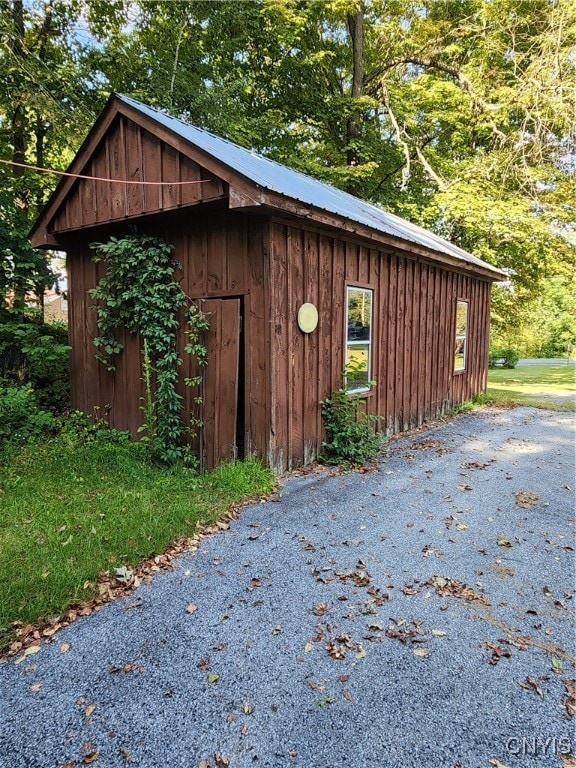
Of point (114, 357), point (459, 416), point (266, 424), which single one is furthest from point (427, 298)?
point (114, 357)

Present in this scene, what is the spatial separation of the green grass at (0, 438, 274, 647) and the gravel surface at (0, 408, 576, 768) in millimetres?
323

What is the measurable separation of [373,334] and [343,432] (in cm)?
176

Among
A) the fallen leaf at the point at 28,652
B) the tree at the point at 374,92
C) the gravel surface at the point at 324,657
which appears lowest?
the fallen leaf at the point at 28,652

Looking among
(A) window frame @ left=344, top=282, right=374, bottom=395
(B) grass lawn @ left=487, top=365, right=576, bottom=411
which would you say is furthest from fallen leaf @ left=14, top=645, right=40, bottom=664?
(B) grass lawn @ left=487, top=365, right=576, bottom=411

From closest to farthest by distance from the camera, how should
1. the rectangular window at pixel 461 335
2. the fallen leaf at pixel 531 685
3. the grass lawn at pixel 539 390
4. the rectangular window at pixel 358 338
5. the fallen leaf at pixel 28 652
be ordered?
the fallen leaf at pixel 531 685
the fallen leaf at pixel 28 652
the rectangular window at pixel 358 338
the rectangular window at pixel 461 335
the grass lawn at pixel 539 390

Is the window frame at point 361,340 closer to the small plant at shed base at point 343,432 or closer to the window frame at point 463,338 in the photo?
the small plant at shed base at point 343,432

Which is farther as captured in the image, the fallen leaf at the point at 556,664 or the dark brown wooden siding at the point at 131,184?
the dark brown wooden siding at the point at 131,184

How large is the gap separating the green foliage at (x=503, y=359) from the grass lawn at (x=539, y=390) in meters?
3.99

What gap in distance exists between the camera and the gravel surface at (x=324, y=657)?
1.92 metres

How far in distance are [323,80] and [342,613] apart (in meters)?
17.4

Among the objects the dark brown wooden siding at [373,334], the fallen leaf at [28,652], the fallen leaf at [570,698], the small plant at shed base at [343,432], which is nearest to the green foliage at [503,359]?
the dark brown wooden siding at [373,334]

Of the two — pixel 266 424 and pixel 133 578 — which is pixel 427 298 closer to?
pixel 266 424

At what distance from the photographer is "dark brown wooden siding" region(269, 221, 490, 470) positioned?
5285 mm

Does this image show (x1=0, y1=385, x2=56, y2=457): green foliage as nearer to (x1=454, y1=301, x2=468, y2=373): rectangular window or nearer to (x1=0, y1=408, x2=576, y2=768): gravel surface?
(x1=0, y1=408, x2=576, y2=768): gravel surface
